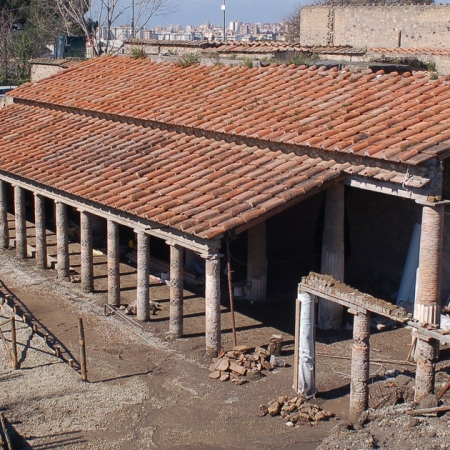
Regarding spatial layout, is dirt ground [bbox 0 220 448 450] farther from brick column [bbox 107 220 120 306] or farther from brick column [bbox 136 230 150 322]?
brick column [bbox 107 220 120 306]

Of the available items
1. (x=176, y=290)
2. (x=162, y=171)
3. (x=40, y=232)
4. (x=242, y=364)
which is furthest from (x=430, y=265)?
(x=40, y=232)

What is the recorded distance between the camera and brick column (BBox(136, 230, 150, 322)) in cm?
1526

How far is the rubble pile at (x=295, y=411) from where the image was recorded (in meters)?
11.7

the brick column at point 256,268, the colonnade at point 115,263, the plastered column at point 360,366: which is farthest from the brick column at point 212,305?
the brick column at point 256,268

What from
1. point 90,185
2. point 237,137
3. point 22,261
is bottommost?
point 22,261

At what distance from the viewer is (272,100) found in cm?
1689

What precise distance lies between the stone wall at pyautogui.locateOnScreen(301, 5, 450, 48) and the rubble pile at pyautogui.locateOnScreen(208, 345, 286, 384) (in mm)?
23415

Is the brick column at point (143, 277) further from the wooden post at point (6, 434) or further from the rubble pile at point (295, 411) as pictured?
the wooden post at point (6, 434)

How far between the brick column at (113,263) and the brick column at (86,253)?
31.6 inches

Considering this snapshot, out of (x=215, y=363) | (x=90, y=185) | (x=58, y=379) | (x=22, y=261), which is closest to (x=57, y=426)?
(x=58, y=379)

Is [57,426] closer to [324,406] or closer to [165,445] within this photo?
[165,445]

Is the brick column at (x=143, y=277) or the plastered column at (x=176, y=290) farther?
the brick column at (x=143, y=277)

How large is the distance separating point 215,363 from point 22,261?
798 cm

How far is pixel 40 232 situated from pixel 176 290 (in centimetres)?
568
